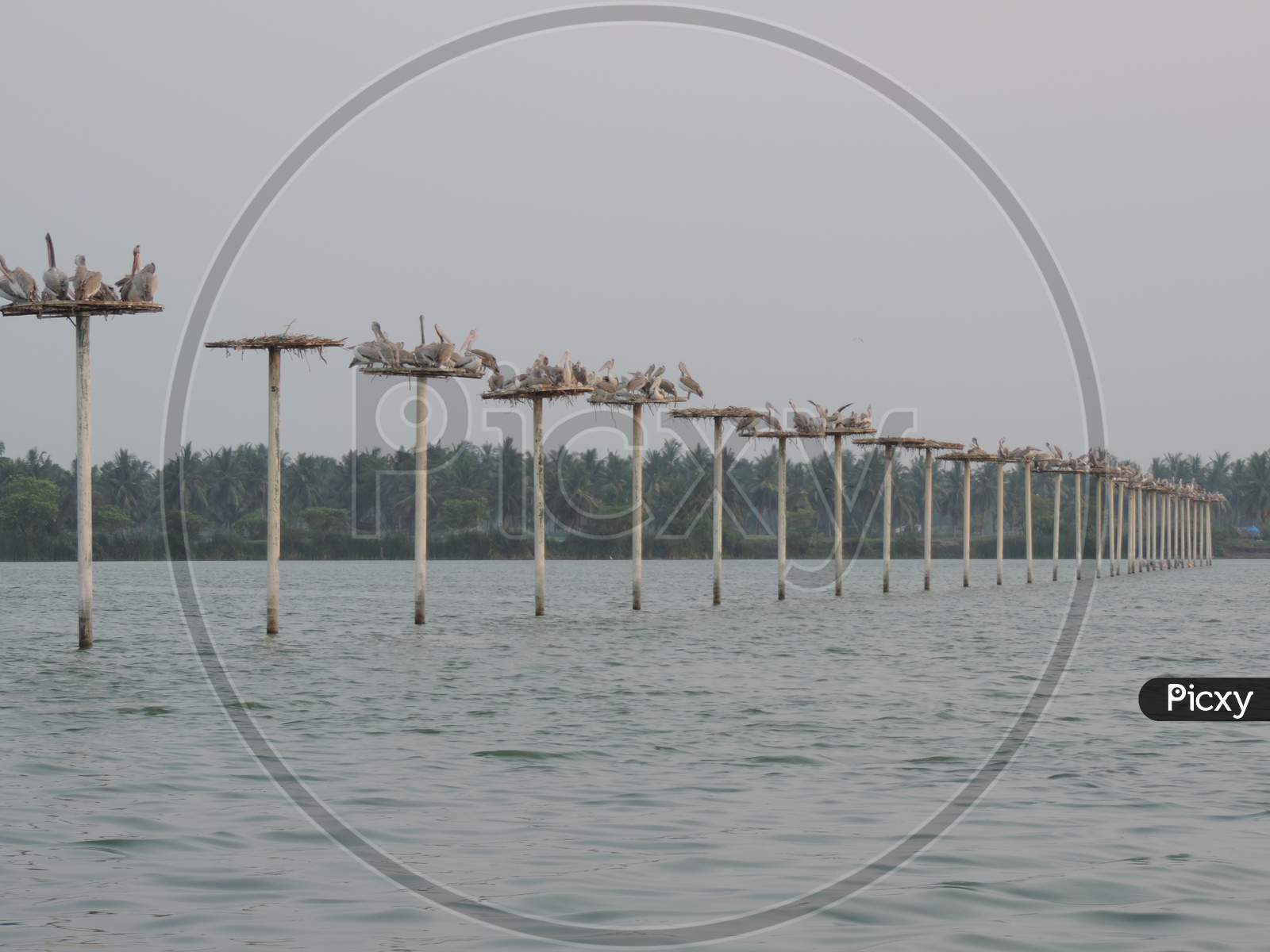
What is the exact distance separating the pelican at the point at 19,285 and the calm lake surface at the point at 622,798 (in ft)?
20.2

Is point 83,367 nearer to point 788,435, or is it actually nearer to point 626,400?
point 626,400

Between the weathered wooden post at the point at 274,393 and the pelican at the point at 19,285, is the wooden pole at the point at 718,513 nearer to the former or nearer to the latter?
the weathered wooden post at the point at 274,393

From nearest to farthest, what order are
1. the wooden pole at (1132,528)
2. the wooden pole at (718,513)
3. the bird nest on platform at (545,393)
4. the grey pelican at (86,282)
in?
the grey pelican at (86,282)
the bird nest on platform at (545,393)
the wooden pole at (718,513)
the wooden pole at (1132,528)

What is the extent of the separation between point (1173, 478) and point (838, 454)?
471 ft

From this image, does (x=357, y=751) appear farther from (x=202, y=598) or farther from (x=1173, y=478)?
(x=1173, y=478)

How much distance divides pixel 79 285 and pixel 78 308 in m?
0.43

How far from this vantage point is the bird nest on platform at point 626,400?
42469 mm

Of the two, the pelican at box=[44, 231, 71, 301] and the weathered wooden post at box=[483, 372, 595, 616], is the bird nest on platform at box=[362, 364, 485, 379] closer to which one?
the weathered wooden post at box=[483, 372, 595, 616]

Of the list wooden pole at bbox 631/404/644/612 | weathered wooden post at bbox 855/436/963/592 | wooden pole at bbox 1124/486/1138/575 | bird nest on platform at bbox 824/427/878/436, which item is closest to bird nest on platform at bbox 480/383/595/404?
wooden pole at bbox 631/404/644/612

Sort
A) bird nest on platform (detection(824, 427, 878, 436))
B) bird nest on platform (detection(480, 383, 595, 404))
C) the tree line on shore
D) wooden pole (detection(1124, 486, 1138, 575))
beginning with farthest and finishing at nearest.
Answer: the tree line on shore < wooden pole (detection(1124, 486, 1138, 575)) < bird nest on platform (detection(824, 427, 878, 436)) < bird nest on platform (detection(480, 383, 595, 404))

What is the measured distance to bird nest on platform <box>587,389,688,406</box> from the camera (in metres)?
42.5

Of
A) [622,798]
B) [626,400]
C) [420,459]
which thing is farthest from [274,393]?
[622,798]

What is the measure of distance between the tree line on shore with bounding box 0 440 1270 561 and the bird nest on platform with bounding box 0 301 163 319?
310 ft

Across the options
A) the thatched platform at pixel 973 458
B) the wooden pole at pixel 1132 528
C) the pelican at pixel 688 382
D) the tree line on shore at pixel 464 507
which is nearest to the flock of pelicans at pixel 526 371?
the pelican at pixel 688 382
